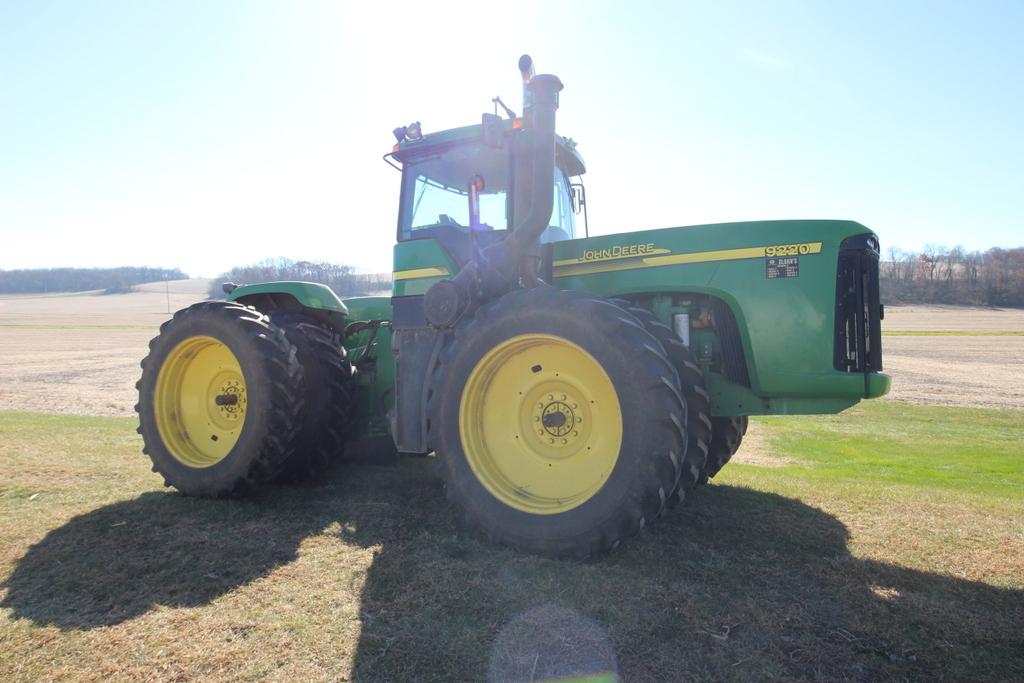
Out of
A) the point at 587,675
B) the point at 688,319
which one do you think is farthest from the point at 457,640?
the point at 688,319

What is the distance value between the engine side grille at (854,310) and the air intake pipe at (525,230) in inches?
72.9

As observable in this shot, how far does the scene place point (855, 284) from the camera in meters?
3.97

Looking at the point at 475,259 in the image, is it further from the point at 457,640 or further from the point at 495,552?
the point at 457,640

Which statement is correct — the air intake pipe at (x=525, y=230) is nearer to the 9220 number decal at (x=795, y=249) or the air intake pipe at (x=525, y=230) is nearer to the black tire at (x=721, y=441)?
the 9220 number decal at (x=795, y=249)

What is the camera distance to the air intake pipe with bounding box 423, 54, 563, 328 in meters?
4.19

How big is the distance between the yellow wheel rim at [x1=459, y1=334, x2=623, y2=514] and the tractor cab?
119 cm

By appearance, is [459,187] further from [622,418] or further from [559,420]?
[622,418]

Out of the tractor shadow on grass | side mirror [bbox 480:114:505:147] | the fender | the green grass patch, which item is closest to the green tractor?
side mirror [bbox 480:114:505:147]

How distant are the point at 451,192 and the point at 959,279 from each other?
78.7 metres

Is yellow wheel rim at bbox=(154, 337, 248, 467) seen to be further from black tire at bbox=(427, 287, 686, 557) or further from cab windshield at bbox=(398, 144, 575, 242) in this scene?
black tire at bbox=(427, 287, 686, 557)

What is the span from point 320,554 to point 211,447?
2006mm

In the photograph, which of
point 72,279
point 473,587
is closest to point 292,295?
point 473,587

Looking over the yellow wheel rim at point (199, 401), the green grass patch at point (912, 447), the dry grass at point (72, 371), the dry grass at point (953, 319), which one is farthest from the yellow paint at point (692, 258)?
the dry grass at point (953, 319)

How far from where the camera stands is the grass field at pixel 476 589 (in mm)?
2625
